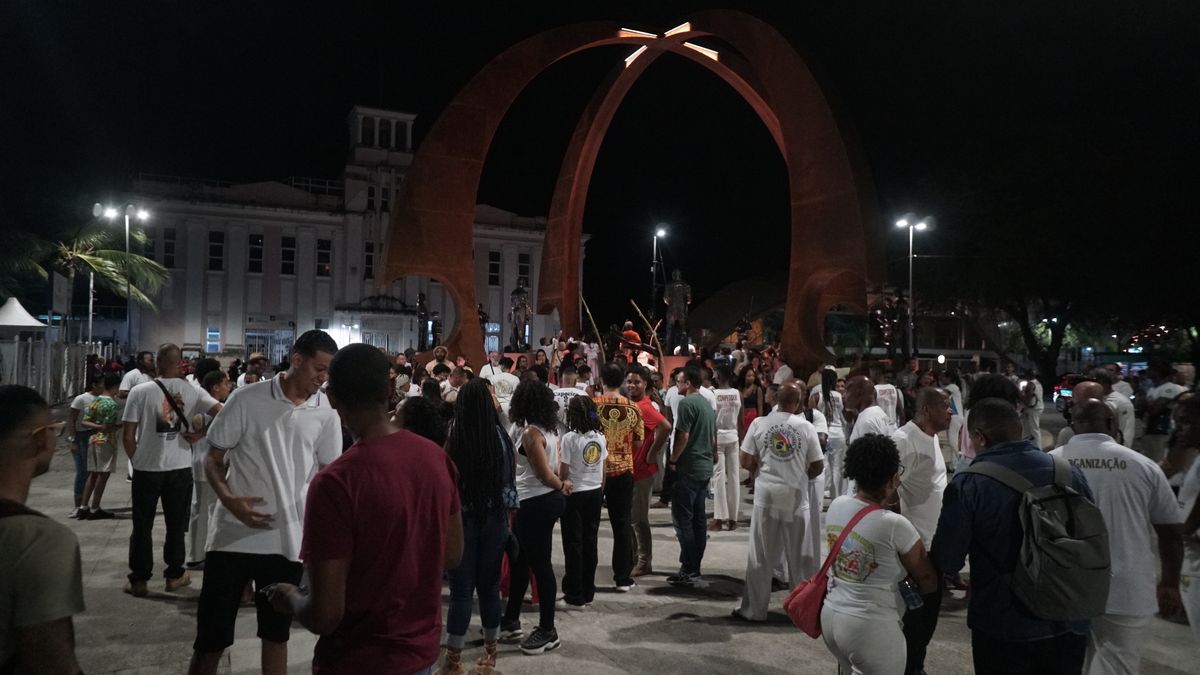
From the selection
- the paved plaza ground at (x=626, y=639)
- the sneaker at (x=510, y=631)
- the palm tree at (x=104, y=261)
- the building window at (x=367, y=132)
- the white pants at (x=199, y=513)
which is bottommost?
the paved plaza ground at (x=626, y=639)

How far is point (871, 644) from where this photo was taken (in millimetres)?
3148

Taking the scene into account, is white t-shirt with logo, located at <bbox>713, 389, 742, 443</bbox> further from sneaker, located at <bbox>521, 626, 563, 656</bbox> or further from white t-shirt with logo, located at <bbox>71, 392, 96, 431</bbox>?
white t-shirt with logo, located at <bbox>71, 392, 96, 431</bbox>

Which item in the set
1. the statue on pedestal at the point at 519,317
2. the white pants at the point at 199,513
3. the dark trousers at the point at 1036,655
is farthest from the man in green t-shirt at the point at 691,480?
the statue on pedestal at the point at 519,317

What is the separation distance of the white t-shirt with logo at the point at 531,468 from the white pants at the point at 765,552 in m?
1.63

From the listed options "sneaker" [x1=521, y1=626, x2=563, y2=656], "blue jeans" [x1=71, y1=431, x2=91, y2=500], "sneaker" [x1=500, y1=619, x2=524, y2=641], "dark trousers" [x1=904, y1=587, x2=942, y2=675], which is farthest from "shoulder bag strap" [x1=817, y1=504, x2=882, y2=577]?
"blue jeans" [x1=71, y1=431, x2=91, y2=500]

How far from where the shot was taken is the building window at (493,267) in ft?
146

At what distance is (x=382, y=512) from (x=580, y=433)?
346cm

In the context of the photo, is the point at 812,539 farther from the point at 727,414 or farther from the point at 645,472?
the point at 727,414

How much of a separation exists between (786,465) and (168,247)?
41.1 metres

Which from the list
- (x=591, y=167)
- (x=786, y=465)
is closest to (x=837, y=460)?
(x=786, y=465)

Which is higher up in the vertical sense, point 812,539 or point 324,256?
point 324,256

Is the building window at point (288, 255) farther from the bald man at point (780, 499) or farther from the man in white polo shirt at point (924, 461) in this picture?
the man in white polo shirt at point (924, 461)

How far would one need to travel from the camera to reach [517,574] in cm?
523

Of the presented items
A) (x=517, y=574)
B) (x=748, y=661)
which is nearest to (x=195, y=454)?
(x=517, y=574)
